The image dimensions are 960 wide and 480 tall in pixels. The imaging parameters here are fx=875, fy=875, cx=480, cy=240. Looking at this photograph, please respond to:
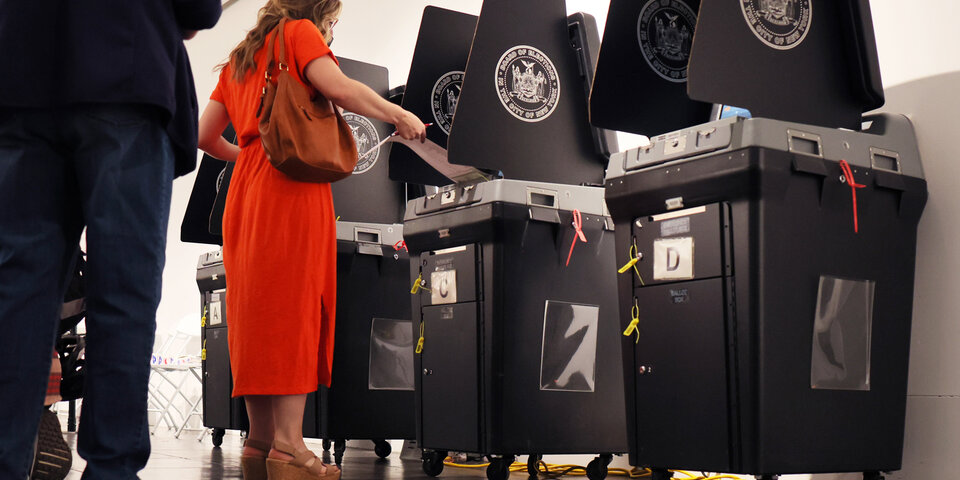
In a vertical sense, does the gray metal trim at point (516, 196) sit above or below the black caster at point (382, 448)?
above

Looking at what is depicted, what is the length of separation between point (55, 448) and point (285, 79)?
4.20 ft

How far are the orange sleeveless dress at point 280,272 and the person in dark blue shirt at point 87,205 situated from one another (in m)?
0.75

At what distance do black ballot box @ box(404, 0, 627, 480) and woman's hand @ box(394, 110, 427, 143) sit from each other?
34cm

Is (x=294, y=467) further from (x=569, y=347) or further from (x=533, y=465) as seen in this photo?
(x=569, y=347)

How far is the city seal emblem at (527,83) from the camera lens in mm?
2844

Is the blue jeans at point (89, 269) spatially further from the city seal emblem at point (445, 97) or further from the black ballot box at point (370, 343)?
the black ballot box at point (370, 343)

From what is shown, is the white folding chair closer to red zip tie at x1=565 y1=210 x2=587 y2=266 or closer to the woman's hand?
red zip tie at x1=565 y1=210 x2=587 y2=266

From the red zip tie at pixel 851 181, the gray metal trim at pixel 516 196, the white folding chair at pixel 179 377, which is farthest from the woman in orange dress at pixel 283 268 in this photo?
the white folding chair at pixel 179 377

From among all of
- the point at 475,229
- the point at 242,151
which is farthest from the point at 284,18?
the point at 475,229

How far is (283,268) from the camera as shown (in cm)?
222

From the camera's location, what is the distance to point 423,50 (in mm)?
3262

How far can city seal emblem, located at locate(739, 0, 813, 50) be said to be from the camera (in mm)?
2211

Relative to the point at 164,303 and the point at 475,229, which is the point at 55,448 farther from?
the point at 164,303


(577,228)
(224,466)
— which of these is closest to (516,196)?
(577,228)
